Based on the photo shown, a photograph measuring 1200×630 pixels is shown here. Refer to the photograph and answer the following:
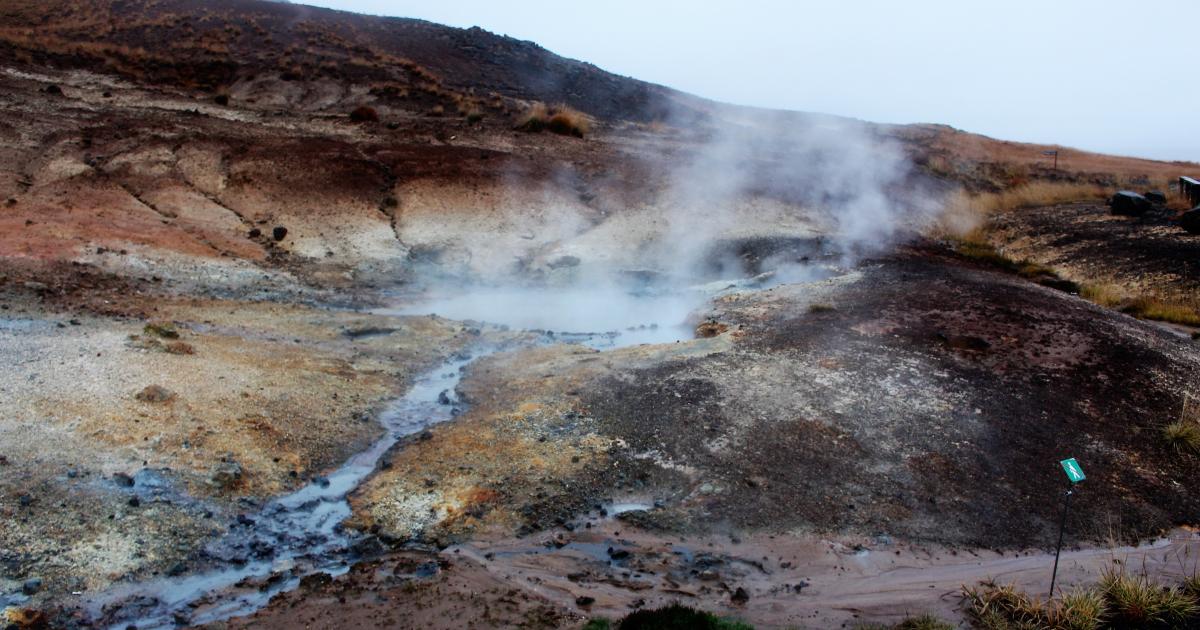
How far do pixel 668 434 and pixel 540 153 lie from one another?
11.8 metres

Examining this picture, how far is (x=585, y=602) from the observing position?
18.7ft

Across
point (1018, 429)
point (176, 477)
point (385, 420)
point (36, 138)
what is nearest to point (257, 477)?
point (176, 477)

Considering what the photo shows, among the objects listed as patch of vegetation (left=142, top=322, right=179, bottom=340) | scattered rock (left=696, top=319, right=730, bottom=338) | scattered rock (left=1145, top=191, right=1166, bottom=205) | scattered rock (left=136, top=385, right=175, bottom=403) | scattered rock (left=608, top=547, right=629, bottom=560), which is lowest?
scattered rock (left=608, top=547, right=629, bottom=560)

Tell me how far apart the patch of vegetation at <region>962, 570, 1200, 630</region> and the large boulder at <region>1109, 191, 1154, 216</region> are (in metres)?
13.0

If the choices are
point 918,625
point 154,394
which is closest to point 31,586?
point 154,394

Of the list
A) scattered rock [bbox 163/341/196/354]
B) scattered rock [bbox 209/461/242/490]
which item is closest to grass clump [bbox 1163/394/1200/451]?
scattered rock [bbox 209/461/242/490]

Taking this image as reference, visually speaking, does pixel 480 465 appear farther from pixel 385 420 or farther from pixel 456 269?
pixel 456 269

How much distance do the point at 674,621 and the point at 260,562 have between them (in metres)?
2.99

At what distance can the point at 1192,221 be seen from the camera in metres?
14.8

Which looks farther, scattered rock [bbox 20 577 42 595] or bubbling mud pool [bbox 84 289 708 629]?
bubbling mud pool [bbox 84 289 708 629]

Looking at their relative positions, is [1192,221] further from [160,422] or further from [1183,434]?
[160,422]

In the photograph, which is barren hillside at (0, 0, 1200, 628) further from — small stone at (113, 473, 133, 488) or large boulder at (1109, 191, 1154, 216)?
large boulder at (1109, 191, 1154, 216)

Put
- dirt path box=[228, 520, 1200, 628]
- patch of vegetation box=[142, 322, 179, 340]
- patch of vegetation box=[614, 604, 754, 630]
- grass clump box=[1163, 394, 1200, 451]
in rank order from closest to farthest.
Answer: patch of vegetation box=[614, 604, 754, 630]
dirt path box=[228, 520, 1200, 628]
grass clump box=[1163, 394, 1200, 451]
patch of vegetation box=[142, 322, 179, 340]

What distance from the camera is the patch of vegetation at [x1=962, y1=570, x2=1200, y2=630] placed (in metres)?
5.73
